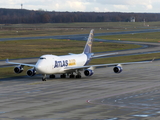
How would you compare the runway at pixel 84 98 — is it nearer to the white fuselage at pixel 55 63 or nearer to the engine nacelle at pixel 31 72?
the engine nacelle at pixel 31 72

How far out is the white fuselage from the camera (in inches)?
2334

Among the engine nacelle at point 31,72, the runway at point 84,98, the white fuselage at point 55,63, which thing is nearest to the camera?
the runway at point 84,98

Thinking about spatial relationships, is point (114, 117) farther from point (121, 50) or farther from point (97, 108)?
point (121, 50)

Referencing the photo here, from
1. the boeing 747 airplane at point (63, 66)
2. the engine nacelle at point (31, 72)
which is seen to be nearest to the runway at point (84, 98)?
the engine nacelle at point (31, 72)

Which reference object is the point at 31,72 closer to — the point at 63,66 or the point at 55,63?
the point at 55,63

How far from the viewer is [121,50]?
400 ft

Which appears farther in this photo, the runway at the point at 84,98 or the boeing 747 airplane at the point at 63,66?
the boeing 747 airplane at the point at 63,66

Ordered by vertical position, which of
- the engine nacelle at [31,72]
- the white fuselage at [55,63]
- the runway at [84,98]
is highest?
the white fuselage at [55,63]

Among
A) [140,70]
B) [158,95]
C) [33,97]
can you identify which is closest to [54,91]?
[33,97]

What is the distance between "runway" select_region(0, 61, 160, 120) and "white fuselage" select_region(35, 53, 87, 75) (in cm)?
187

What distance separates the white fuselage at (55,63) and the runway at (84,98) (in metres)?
1.87

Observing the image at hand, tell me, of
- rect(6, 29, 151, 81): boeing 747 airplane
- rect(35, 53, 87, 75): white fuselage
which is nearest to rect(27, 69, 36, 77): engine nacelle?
rect(6, 29, 151, 81): boeing 747 airplane

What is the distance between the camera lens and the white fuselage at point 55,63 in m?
59.3

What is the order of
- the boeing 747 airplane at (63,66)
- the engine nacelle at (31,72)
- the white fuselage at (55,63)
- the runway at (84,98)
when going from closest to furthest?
the runway at (84,98) → the white fuselage at (55,63) → the boeing 747 airplane at (63,66) → the engine nacelle at (31,72)
